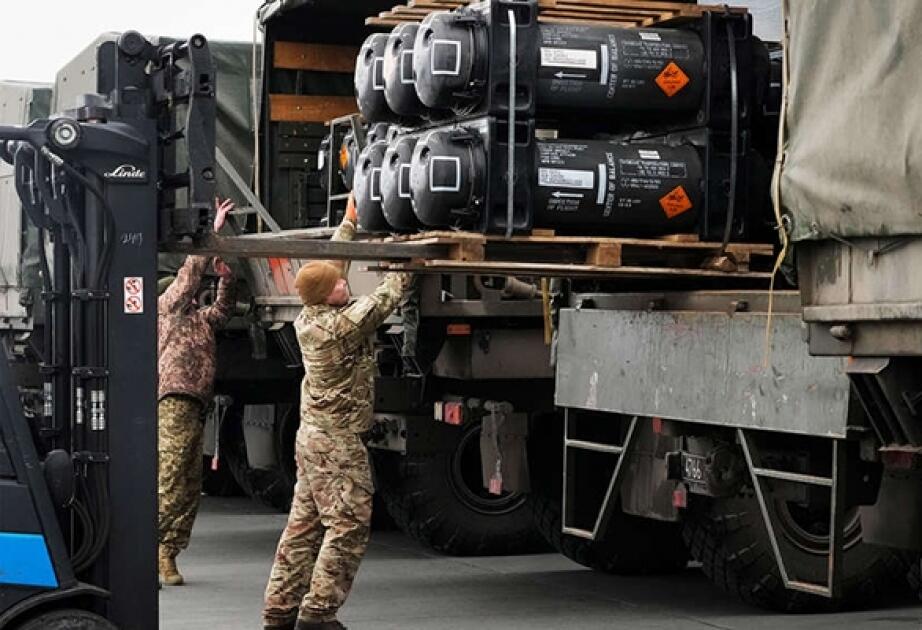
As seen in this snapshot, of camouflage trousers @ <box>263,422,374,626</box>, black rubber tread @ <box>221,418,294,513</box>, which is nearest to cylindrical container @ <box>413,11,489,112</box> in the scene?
camouflage trousers @ <box>263,422,374,626</box>

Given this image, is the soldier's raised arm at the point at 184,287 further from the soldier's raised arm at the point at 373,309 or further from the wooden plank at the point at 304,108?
the soldier's raised arm at the point at 373,309

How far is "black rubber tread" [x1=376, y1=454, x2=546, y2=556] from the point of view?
40.8ft

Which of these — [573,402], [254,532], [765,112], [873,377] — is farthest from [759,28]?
[254,532]

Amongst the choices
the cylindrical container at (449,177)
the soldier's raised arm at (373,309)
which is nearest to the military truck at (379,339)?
the soldier's raised arm at (373,309)

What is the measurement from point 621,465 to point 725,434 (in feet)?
2.44

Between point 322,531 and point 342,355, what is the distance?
0.86 m

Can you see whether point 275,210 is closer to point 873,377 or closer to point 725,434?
point 725,434

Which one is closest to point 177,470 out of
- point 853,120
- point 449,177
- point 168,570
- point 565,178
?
point 168,570

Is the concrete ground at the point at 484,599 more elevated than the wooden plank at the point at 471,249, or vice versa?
the wooden plank at the point at 471,249

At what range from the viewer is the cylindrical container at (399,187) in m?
8.45

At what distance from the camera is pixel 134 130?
7.30 metres

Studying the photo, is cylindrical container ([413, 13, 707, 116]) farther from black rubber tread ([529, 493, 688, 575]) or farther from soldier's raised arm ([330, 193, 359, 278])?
black rubber tread ([529, 493, 688, 575])

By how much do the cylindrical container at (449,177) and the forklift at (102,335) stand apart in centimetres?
113

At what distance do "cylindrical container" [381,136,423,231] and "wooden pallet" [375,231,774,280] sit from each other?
0.26ft
